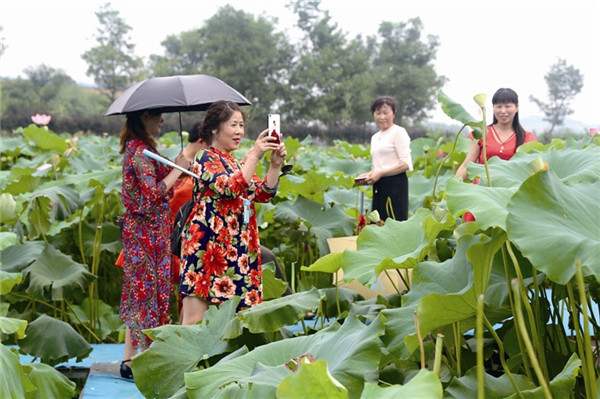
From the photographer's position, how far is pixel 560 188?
1009 millimetres

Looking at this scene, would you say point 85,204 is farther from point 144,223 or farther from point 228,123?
point 228,123

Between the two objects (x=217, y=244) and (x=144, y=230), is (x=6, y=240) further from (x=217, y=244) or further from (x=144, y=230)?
(x=217, y=244)

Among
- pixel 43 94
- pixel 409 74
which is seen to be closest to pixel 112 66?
pixel 43 94

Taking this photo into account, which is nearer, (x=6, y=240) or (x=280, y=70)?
(x=6, y=240)

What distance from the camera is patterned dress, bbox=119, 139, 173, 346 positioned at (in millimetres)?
2750

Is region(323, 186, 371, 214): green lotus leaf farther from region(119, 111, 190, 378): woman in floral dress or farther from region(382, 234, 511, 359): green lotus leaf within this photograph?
region(382, 234, 511, 359): green lotus leaf

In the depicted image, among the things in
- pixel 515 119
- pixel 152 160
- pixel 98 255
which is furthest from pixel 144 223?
pixel 515 119

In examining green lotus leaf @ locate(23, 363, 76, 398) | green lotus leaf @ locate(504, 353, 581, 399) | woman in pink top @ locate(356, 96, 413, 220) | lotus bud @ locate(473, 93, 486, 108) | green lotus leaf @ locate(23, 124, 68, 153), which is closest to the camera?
green lotus leaf @ locate(504, 353, 581, 399)

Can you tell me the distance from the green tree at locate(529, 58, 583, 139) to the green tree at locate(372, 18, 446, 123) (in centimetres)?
1551

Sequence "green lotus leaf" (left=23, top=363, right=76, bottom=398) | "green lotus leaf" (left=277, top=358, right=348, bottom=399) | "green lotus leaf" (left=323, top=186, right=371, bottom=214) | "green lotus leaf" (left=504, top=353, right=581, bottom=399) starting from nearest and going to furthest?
"green lotus leaf" (left=277, top=358, right=348, bottom=399)
"green lotus leaf" (left=504, top=353, right=581, bottom=399)
"green lotus leaf" (left=23, top=363, right=76, bottom=398)
"green lotus leaf" (left=323, top=186, right=371, bottom=214)

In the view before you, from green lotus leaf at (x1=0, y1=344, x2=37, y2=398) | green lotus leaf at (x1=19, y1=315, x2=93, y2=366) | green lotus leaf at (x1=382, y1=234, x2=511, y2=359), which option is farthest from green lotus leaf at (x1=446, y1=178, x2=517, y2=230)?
green lotus leaf at (x1=19, y1=315, x2=93, y2=366)

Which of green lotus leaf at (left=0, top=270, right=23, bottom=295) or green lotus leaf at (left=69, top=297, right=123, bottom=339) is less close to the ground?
green lotus leaf at (left=0, top=270, right=23, bottom=295)

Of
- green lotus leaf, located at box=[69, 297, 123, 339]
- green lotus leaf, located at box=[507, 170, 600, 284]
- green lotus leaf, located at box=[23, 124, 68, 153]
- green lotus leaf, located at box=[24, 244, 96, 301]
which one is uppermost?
green lotus leaf, located at box=[23, 124, 68, 153]

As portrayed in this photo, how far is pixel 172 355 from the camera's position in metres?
1.58
